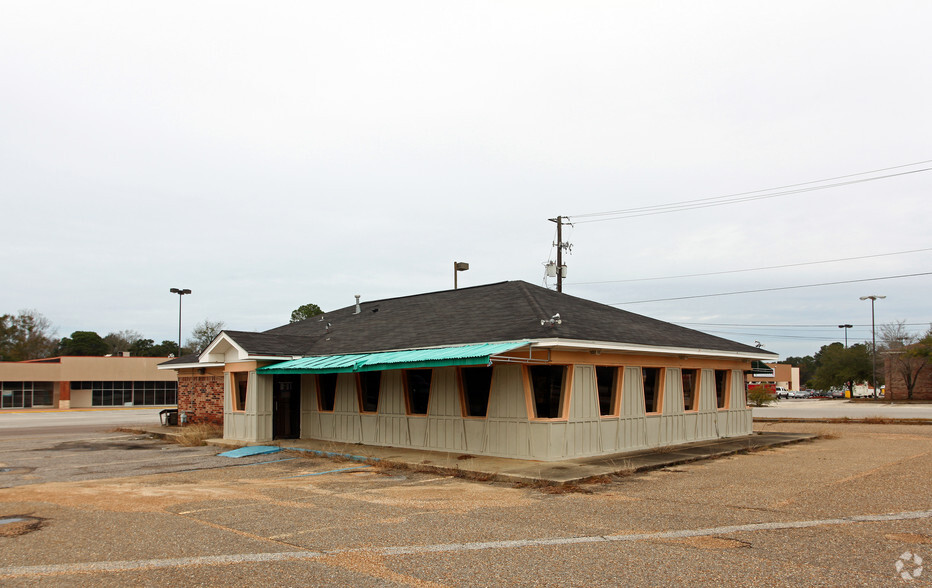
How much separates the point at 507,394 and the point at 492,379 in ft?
1.84

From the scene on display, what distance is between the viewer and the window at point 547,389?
15.1 metres

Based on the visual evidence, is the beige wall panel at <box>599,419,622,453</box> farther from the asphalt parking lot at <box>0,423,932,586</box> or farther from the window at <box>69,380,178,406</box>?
the window at <box>69,380,178,406</box>

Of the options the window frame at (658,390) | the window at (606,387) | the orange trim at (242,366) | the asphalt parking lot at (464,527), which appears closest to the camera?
the asphalt parking lot at (464,527)

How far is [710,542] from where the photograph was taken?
7.78m

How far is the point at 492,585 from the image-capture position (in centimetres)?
630

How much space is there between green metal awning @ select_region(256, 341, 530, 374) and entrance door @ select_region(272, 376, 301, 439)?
1301 millimetres

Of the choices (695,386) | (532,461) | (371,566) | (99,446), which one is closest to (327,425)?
(532,461)

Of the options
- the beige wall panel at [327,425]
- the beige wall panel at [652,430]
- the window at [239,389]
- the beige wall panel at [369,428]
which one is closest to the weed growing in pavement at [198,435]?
the window at [239,389]

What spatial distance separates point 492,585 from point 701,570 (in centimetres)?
209

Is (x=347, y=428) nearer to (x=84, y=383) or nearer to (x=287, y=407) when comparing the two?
(x=287, y=407)

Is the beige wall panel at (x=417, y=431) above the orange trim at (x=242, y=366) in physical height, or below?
below

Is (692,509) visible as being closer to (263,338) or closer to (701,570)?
(701,570)

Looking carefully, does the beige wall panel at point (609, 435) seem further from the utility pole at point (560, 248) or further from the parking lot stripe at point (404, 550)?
the utility pole at point (560, 248)

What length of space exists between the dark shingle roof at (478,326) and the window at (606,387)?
83 centimetres
